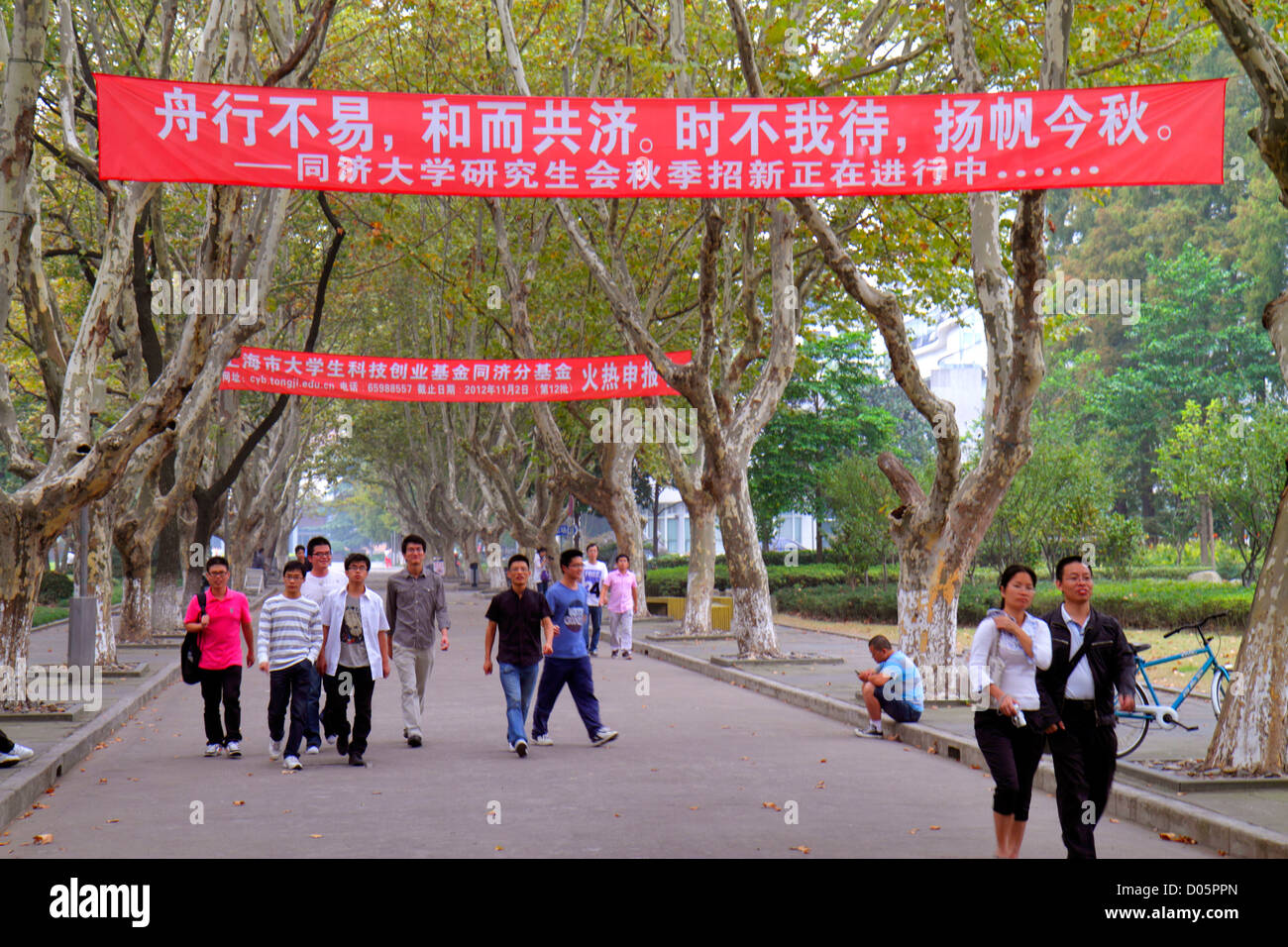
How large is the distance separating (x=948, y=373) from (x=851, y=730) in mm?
68575

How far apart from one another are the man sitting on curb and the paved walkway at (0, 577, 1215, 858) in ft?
1.11

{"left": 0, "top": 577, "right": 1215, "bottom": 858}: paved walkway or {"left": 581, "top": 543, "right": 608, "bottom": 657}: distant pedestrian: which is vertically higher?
{"left": 581, "top": 543, "right": 608, "bottom": 657}: distant pedestrian

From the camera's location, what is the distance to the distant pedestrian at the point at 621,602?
21578 millimetres

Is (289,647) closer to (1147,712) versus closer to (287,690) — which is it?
(287,690)

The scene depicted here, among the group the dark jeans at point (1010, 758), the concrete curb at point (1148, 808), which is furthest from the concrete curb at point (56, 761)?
the concrete curb at point (1148, 808)

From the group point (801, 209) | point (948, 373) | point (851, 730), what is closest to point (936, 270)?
point (801, 209)

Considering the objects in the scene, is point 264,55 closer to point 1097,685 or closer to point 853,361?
point 1097,685

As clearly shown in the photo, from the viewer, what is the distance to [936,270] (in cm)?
2030

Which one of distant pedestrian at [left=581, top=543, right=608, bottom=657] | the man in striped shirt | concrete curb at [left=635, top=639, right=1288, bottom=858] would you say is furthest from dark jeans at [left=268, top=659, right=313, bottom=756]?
distant pedestrian at [left=581, top=543, right=608, bottom=657]

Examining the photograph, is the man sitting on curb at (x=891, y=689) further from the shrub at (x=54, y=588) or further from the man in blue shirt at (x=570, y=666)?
the shrub at (x=54, y=588)

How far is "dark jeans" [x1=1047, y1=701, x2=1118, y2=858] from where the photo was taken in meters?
6.28

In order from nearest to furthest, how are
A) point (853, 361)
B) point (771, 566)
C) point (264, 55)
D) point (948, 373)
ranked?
point (264, 55)
point (771, 566)
point (853, 361)
point (948, 373)

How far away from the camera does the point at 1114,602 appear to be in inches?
930

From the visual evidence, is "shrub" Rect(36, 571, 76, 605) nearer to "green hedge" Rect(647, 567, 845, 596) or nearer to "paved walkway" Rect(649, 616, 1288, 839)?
"green hedge" Rect(647, 567, 845, 596)
